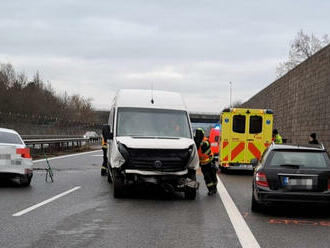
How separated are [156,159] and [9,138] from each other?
476cm

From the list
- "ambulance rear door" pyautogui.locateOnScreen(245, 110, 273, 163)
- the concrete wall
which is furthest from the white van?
the concrete wall

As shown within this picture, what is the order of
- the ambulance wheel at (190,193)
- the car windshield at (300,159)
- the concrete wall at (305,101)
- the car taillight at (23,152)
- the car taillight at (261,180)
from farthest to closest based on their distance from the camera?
the concrete wall at (305,101) < the car taillight at (23,152) < the ambulance wheel at (190,193) < the car windshield at (300,159) < the car taillight at (261,180)

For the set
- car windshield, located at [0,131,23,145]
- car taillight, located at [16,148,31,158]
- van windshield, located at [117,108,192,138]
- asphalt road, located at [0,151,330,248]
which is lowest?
asphalt road, located at [0,151,330,248]

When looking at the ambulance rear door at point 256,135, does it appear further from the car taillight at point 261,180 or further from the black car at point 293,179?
the car taillight at point 261,180

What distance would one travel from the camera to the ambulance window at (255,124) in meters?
20.6

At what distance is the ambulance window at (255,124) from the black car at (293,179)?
1003 centimetres

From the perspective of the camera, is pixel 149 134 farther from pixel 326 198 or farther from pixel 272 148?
pixel 326 198

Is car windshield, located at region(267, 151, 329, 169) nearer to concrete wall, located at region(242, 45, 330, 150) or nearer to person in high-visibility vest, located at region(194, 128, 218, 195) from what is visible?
person in high-visibility vest, located at region(194, 128, 218, 195)

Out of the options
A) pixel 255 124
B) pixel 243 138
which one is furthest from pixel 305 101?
pixel 243 138

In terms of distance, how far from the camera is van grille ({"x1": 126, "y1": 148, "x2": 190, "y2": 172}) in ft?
39.7

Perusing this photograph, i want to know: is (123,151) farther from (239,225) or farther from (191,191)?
(239,225)

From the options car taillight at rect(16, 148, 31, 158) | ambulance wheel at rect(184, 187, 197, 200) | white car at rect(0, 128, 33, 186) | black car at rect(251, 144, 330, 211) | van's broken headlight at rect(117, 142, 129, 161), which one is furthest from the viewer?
car taillight at rect(16, 148, 31, 158)

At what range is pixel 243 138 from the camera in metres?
20.5

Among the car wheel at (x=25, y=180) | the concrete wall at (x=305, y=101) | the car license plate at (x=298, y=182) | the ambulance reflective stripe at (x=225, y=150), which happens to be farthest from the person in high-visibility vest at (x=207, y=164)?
the concrete wall at (x=305, y=101)
